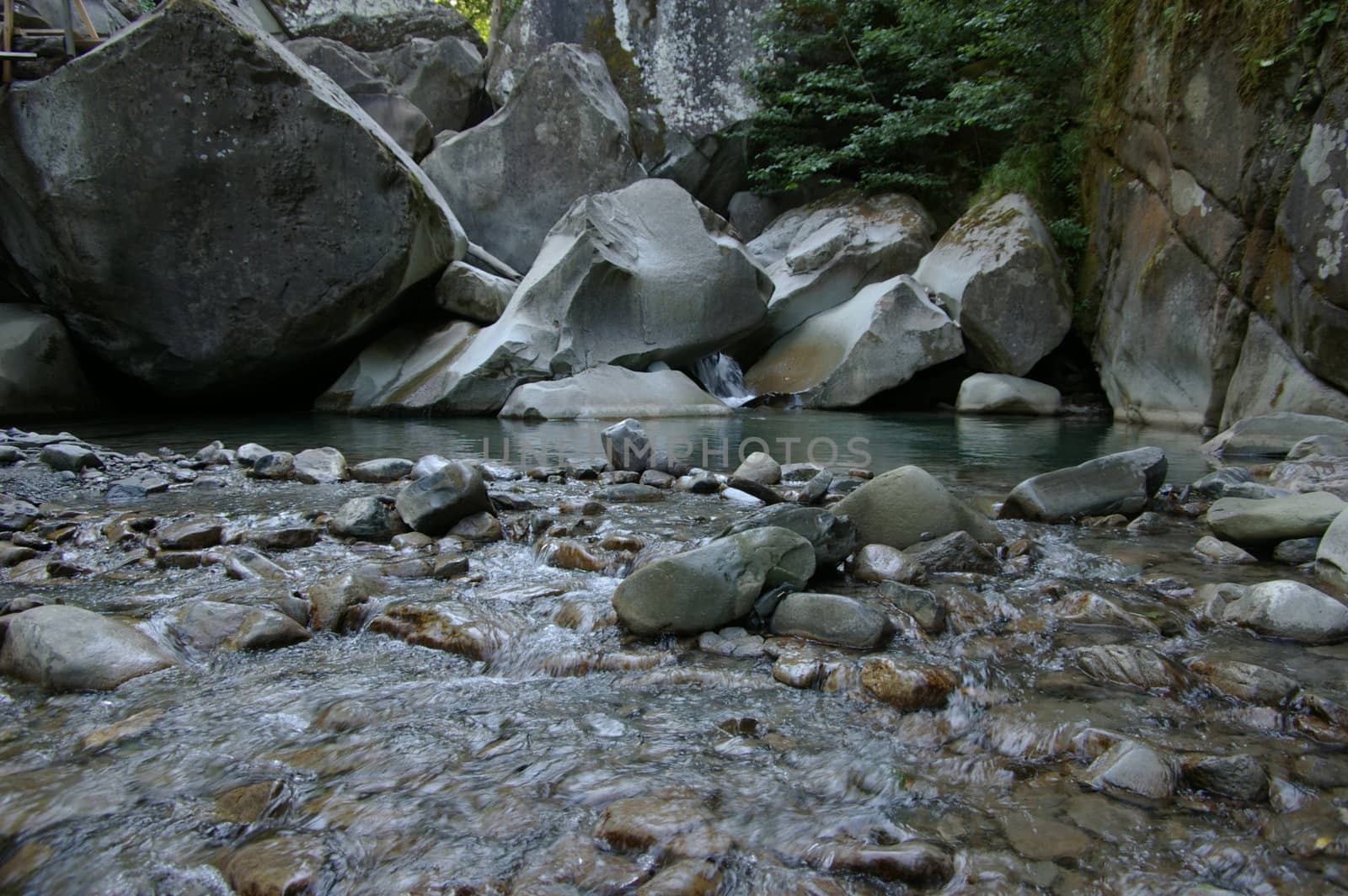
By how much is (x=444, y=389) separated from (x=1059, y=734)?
10.1 m

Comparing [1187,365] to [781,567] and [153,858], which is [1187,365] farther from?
[153,858]

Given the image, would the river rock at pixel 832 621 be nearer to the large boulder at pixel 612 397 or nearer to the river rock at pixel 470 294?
the large boulder at pixel 612 397

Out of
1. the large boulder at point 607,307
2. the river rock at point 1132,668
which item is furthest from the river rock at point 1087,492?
the large boulder at point 607,307

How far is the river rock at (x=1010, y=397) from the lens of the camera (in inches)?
462

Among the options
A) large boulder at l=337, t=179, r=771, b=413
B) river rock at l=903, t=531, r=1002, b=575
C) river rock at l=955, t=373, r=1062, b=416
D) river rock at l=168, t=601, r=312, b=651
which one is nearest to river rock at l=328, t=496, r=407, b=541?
river rock at l=168, t=601, r=312, b=651

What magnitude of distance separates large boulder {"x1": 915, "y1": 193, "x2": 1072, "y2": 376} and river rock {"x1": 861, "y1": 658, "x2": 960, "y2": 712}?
10.5 m

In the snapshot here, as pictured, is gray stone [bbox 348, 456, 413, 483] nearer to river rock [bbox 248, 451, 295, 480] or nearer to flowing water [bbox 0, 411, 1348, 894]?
river rock [bbox 248, 451, 295, 480]

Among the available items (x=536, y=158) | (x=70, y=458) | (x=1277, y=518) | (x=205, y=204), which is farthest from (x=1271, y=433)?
(x=536, y=158)

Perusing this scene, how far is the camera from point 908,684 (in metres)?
2.42

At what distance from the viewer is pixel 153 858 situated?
5.64ft

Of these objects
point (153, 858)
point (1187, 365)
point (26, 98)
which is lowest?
point (153, 858)

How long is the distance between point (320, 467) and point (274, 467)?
37 cm

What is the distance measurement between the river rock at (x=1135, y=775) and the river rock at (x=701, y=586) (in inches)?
49.6

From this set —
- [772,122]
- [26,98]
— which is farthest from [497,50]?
[26,98]
